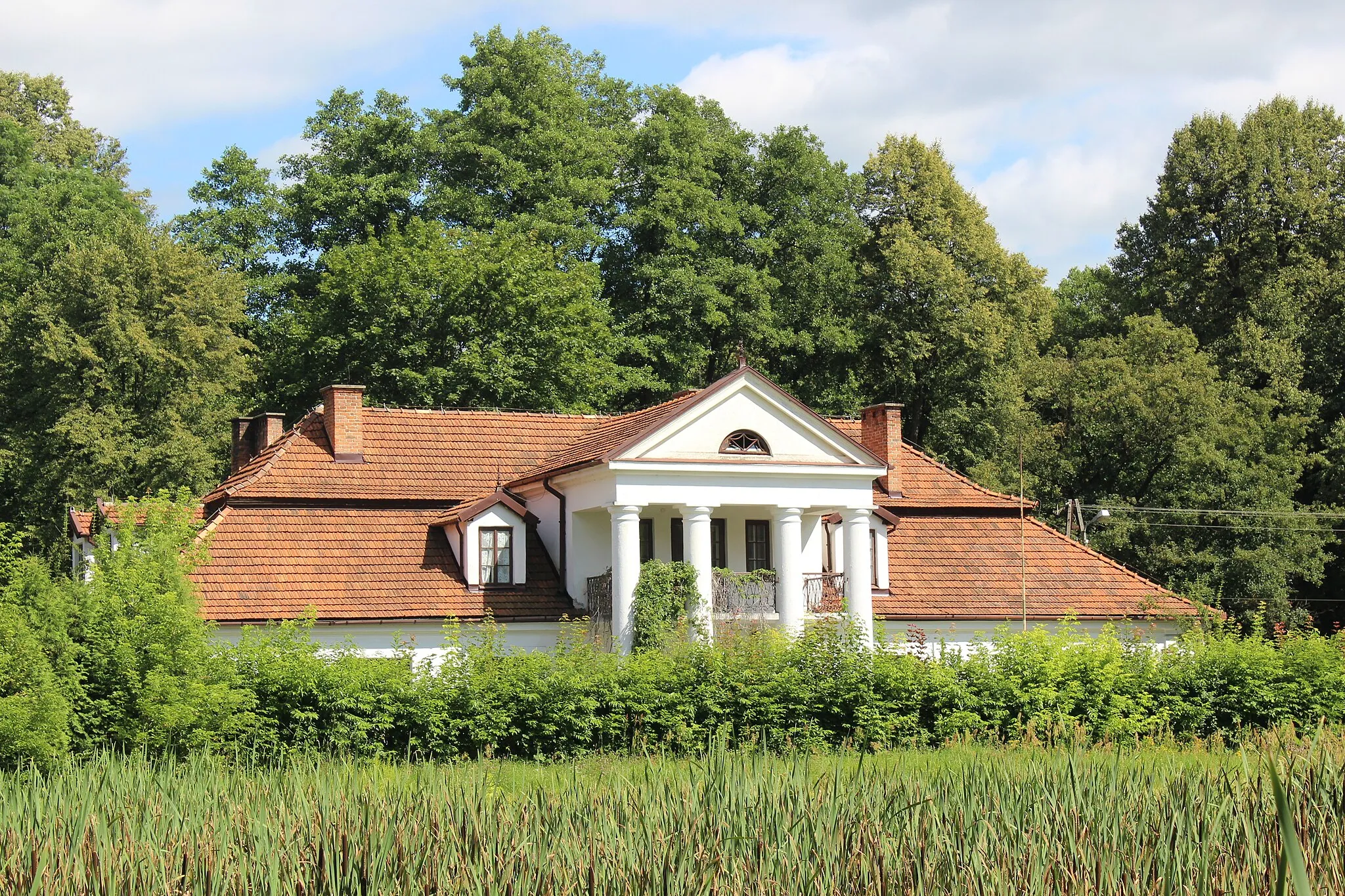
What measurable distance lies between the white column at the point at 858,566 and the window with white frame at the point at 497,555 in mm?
6705

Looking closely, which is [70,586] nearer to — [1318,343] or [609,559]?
[609,559]

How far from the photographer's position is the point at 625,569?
28.3 meters

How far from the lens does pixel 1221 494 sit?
42531mm

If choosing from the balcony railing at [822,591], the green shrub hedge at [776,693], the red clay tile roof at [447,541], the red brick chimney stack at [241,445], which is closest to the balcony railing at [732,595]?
the balcony railing at [822,591]

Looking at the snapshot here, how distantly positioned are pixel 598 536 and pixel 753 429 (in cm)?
385

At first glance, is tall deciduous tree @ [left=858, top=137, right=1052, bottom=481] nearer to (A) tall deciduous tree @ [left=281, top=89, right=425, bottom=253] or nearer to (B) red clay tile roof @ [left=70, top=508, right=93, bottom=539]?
(A) tall deciduous tree @ [left=281, top=89, right=425, bottom=253]

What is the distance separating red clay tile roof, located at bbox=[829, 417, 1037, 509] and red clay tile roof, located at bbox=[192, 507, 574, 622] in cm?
901

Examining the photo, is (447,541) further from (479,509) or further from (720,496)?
(720,496)

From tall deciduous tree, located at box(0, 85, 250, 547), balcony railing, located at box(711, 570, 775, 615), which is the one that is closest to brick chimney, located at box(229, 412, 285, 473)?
tall deciduous tree, located at box(0, 85, 250, 547)

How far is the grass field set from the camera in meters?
7.68

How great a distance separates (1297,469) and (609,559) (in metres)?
23.3

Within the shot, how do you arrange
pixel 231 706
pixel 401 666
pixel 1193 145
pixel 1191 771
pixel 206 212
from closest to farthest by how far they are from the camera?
1. pixel 1191 771
2. pixel 231 706
3. pixel 401 666
4. pixel 206 212
5. pixel 1193 145

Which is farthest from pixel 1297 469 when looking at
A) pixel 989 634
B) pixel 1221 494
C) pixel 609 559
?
pixel 609 559

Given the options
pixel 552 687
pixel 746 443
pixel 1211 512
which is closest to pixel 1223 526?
pixel 1211 512
